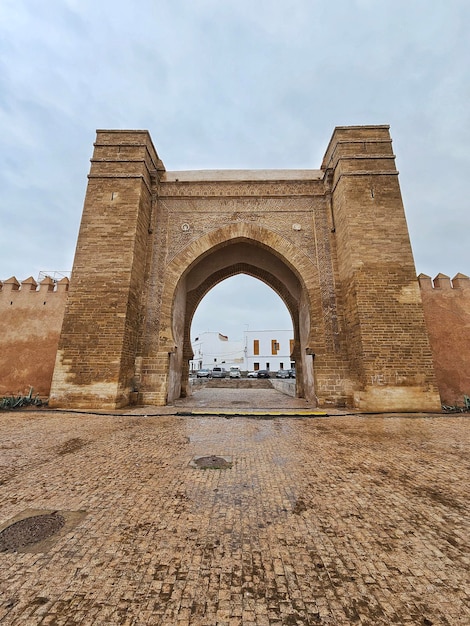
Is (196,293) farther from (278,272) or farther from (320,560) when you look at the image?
(320,560)

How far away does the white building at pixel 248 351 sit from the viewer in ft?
138

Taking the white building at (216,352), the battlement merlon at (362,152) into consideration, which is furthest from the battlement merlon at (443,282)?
the white building at (216,352)

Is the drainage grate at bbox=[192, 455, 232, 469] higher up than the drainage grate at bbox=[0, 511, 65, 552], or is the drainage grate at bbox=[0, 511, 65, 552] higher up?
the drainage grate at bbox=[192, 455, 232, 469]

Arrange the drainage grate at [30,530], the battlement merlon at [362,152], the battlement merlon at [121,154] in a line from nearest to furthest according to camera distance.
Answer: the drainage grate at [30,530] < the battlement merlon at [362,152] < the battlement merlon at [121,154]

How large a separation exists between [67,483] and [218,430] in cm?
264

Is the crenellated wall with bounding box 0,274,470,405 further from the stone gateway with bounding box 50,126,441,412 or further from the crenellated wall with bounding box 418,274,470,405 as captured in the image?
the stone gateway with bounding box 50,126,441,412

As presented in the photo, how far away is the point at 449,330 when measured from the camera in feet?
26.9

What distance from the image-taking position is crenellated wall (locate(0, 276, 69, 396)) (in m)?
8.37

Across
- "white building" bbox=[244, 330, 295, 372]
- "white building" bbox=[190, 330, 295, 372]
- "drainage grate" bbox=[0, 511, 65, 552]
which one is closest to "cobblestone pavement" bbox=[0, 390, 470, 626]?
"drainage grate" bbox=[0, 511, 65, 552]

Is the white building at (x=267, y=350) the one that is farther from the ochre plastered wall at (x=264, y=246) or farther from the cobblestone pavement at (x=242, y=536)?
the cobblestone pavement at (x=242, y=536)

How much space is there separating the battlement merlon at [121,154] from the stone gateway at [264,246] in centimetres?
4

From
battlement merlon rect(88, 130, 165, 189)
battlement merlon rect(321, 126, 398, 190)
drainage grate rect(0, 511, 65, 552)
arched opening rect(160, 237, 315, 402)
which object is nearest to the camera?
drainage grate rect(0, 511, 65, 552)

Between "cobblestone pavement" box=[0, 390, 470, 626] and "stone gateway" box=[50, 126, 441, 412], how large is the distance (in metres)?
3.43

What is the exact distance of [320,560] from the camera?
5.08 ft
